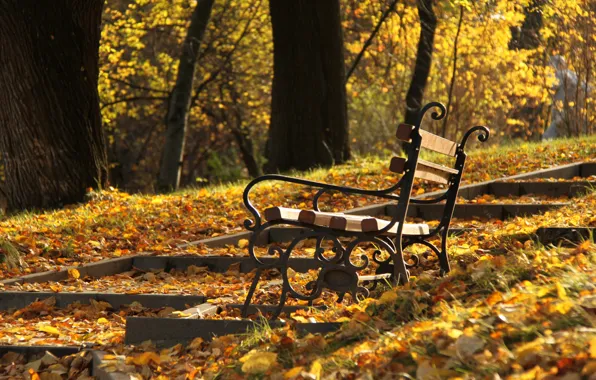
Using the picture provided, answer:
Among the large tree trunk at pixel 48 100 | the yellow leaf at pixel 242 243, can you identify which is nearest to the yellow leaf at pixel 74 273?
the yellow leaf at pixel 242 243

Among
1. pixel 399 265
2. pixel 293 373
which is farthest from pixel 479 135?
pixel 293 373

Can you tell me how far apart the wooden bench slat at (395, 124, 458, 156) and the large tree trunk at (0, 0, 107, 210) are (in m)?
6.53

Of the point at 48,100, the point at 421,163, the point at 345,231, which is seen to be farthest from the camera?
the point at 48,100

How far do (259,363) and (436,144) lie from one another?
6.66 ft

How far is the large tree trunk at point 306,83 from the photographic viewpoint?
544 inches

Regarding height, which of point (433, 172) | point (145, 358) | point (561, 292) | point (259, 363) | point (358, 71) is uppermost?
point (358, 71)

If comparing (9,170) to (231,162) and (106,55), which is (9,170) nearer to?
(106,55)

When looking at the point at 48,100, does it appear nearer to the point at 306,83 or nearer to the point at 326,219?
the point at 306,83

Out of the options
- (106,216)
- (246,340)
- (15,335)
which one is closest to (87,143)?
(106,216)

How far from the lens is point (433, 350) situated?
3.80 m

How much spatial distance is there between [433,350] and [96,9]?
880 cm

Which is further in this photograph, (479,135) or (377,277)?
(479,135)

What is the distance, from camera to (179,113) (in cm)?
1769

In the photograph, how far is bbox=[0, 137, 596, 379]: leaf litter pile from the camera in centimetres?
351
